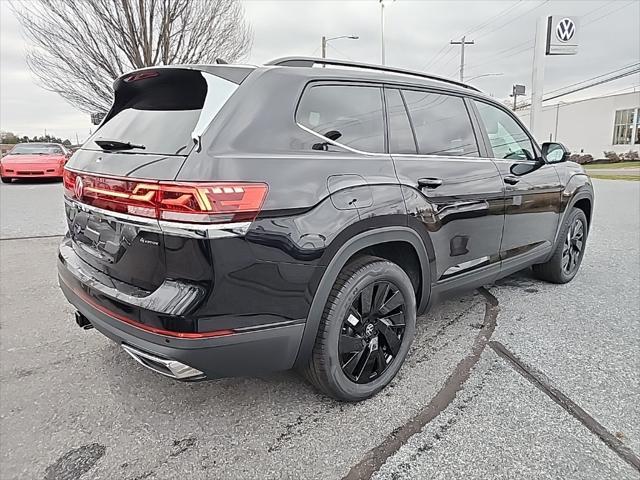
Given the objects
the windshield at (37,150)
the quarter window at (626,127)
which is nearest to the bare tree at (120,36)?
the windshield at (37,150)

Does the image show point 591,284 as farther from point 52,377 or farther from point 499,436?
point 52,377

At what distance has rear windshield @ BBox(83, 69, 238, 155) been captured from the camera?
79.2 inches

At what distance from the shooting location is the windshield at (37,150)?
46.2ft

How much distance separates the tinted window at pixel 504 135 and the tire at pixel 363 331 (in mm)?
1534

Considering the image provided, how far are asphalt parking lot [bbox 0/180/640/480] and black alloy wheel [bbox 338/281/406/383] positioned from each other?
0.19 meters

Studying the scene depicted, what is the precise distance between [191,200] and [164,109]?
78 cm

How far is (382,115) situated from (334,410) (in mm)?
1664

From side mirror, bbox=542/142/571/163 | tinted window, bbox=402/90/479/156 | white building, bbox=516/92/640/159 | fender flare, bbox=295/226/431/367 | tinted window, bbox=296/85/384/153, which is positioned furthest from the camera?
white building, bbox=516/92/640/159

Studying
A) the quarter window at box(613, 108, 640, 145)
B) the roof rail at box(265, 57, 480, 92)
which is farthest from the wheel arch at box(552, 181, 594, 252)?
the quarter window at box(613, 108, 640, 145)

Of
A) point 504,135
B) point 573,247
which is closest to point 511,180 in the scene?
point 504,135

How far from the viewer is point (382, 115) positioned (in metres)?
2.62

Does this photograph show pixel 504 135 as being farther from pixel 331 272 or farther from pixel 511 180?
pixel 331 272

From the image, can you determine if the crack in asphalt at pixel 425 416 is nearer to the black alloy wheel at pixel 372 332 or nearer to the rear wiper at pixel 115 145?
the black alloy wheel at pixel 372 332

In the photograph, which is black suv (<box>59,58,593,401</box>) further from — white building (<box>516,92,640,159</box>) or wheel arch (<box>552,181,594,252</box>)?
white building (<box>516,92,640,159</box>)
